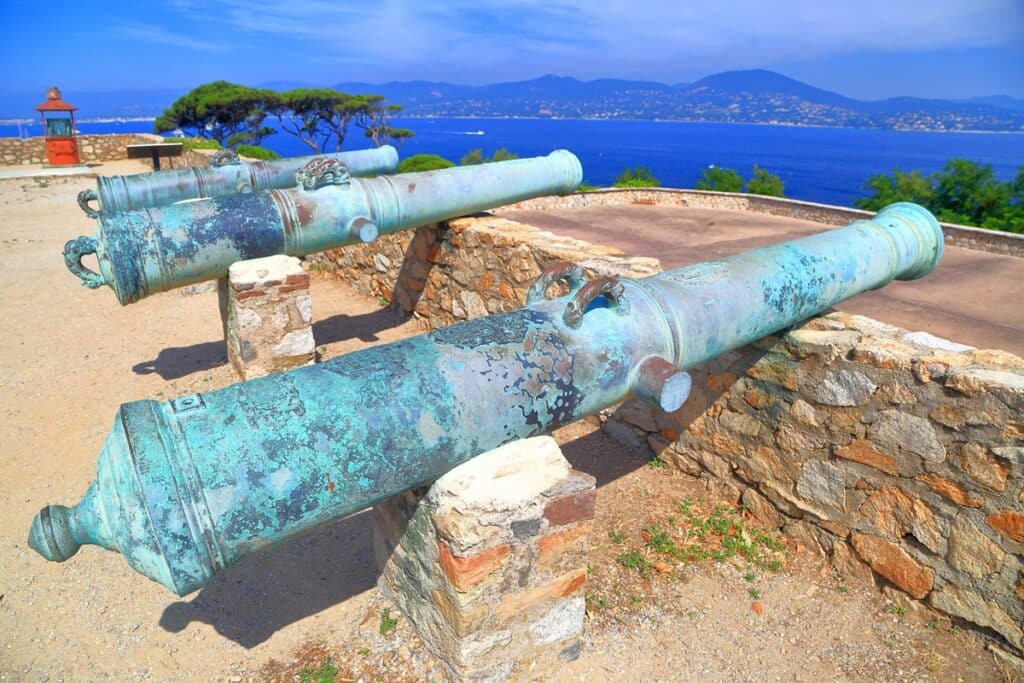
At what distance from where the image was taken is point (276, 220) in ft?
15.8

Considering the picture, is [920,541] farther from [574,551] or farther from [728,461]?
[574,551]

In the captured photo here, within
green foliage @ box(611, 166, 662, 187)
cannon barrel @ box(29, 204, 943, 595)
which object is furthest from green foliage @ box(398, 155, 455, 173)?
cannon barrel @ box(29, 204, 943, 595)

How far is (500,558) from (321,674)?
44.5 inches

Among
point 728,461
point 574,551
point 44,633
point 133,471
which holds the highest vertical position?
point 133,471

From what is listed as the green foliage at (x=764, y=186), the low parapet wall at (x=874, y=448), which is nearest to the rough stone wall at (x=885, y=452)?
the low parapet wall at (x=874, y=448)

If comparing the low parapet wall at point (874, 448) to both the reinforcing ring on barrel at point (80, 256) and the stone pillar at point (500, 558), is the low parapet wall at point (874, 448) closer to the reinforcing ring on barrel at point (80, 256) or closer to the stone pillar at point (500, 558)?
the stone pillar at point (500, 558)

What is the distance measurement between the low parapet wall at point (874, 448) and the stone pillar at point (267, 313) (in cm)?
223

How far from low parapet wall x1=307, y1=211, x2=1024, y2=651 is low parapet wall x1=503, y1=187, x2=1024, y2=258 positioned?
5470 millimetres

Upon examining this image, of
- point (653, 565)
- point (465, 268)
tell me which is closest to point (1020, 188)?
point (465, 268)

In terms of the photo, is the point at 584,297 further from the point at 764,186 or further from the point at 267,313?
the point at 764,186

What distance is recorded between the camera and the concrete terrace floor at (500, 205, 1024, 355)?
5082mm

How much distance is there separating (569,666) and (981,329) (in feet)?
13.7

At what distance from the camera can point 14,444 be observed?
4590 mm

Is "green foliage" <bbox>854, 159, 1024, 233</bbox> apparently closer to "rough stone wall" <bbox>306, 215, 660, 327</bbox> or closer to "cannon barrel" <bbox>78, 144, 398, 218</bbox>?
"rough stone wall" <bbox>306, 215, 660, 327</bbox>
